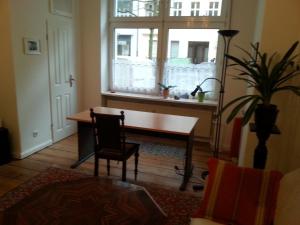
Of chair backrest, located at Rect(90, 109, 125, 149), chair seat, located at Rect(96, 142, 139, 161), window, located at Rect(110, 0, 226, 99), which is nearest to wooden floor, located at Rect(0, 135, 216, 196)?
chair seat, located at Rect(96, 142, 139, 161)

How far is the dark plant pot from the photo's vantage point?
2.15m

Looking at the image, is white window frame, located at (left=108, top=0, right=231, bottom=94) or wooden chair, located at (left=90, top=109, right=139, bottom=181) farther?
white window frame, located at (left=108, top=0, right=231, bottom=94)

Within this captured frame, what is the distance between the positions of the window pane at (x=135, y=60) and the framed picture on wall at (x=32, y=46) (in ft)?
5.04

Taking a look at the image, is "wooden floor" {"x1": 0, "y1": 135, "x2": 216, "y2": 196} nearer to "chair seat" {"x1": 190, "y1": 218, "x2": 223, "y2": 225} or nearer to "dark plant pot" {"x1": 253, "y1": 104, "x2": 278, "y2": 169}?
"dark plant pot" {"x1": 253, "y1": 104, "x2": 278, "y2": 169}

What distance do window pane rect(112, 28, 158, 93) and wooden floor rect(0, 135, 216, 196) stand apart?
4.99ft

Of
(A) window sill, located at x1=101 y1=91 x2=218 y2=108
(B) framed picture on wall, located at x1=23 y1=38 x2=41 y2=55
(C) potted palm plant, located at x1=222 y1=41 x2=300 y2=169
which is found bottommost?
(A) window sill, located at x1=101 y1=91 x2=218 y2=108

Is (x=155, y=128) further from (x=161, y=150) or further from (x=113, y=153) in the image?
(x=161, y=150)

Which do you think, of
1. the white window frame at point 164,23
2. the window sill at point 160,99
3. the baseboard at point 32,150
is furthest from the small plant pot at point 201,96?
the baseboard at point 32,150

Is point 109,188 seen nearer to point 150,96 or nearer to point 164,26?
point 150,96

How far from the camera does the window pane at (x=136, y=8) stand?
14.3ft

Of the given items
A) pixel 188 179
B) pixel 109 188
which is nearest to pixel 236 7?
pixel 188 179

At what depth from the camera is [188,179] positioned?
3.09 metres

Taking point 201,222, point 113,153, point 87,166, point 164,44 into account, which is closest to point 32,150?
point 87,166

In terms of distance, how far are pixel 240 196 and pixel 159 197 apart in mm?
1211
